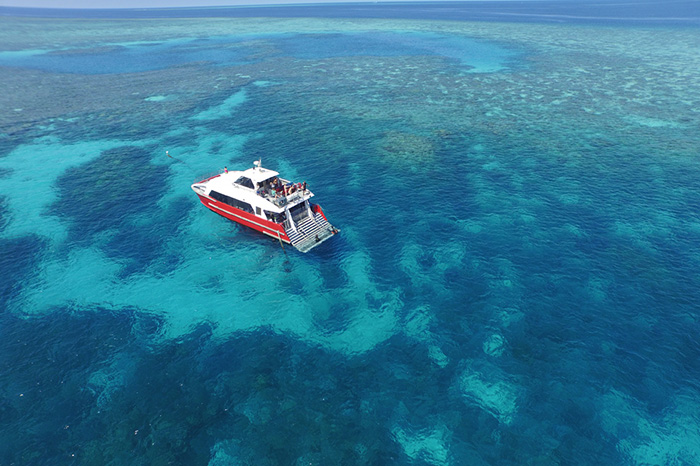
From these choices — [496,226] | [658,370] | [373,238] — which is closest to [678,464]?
[658,370]

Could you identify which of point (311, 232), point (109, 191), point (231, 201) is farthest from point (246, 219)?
point (109, 191)

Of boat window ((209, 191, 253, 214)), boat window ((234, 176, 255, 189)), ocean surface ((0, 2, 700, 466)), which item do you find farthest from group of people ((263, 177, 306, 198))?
ocean surface ((0, 2, 700, 466))

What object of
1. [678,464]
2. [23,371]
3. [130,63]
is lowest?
[678,464]

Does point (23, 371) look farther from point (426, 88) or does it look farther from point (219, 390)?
point (426, 88)

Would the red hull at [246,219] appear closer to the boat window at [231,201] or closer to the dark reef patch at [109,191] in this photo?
the boat window at [231,201]

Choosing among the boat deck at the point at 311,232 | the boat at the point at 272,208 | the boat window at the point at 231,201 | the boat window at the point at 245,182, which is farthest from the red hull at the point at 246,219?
the boat window at the point at 245,182

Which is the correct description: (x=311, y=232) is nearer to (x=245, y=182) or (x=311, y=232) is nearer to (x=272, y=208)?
(x=272, y=208)
